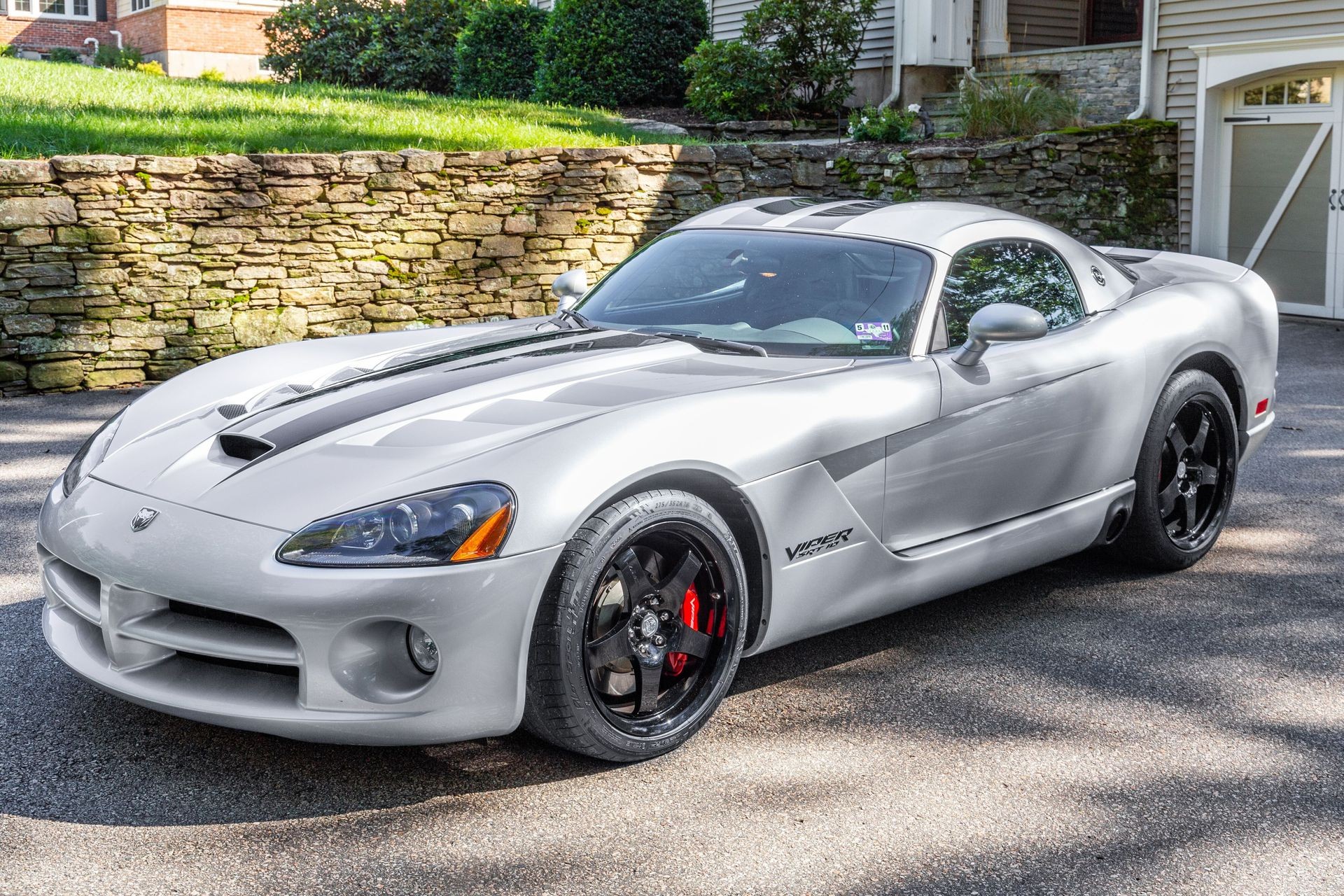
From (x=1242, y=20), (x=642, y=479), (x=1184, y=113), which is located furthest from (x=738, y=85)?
(x=642, y=479)

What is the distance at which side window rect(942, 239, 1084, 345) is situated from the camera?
4.34 m

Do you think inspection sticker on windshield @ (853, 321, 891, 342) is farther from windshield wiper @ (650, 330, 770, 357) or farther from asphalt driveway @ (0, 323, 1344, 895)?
asphalt driveway @ (0, 323, 1344, 895)

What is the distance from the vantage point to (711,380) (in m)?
3.68

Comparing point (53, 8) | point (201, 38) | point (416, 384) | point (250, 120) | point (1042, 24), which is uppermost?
point (53, 8)

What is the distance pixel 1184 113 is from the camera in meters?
13.4

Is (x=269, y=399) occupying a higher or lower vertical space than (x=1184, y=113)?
lower

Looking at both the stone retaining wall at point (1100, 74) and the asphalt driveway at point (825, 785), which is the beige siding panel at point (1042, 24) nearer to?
the stone retaining wall at point (1100, 74)

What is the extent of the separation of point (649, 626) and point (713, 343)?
3.72ft

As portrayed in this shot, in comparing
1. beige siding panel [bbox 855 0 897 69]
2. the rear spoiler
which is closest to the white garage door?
beige siding panel [bbox 855 0 897 69]

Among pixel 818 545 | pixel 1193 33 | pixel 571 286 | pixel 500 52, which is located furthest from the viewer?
pixel 500 52

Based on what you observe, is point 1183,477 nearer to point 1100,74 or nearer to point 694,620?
point 694,620

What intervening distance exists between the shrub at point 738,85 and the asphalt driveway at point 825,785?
11.5m

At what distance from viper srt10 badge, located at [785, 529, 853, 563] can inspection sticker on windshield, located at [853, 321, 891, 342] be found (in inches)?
28.1

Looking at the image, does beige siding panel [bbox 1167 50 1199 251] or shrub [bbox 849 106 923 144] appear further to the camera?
beige siding panel [bbox 1167 50 1199 251]
